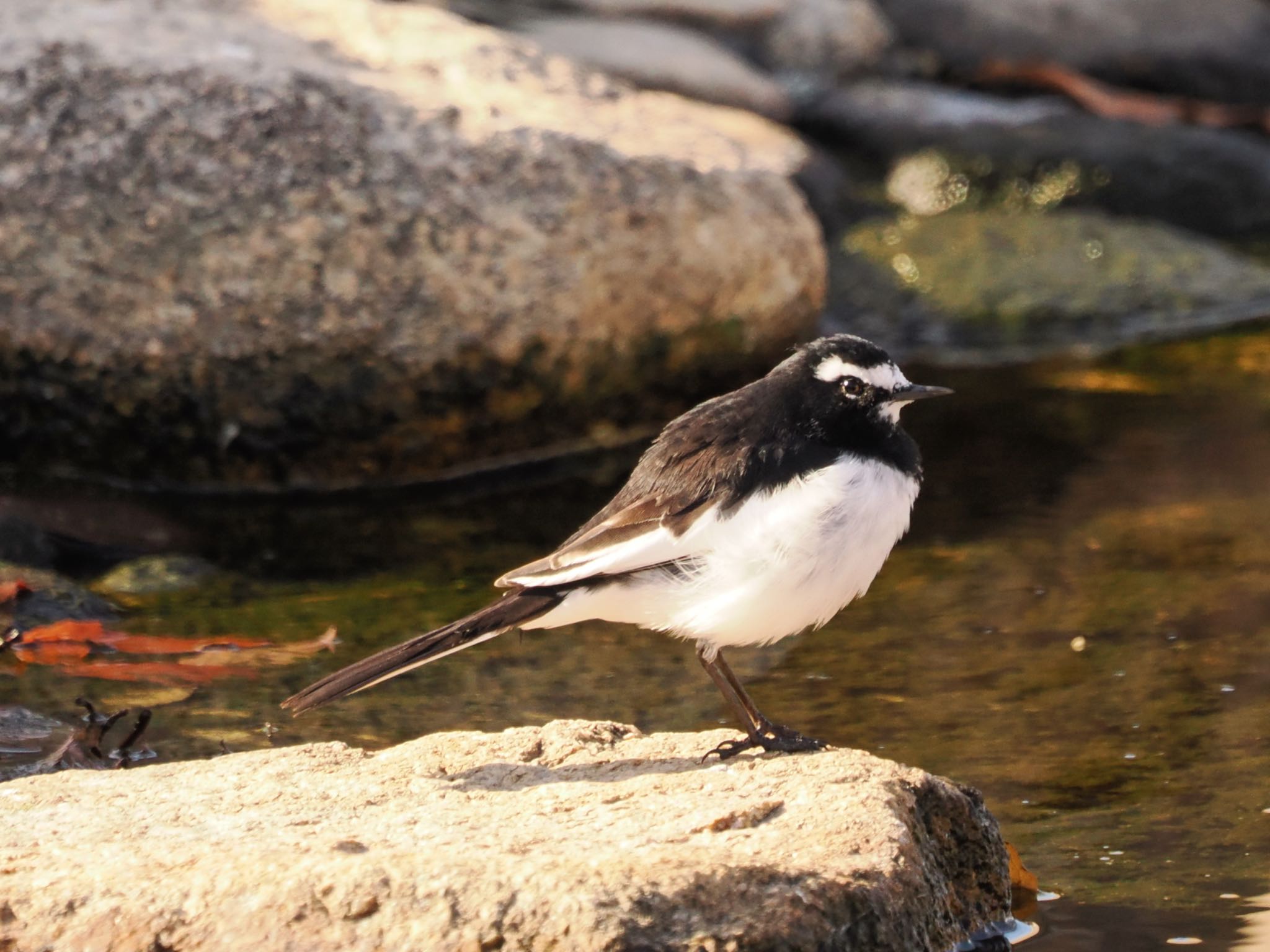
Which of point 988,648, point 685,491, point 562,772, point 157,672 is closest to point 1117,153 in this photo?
point 988,648

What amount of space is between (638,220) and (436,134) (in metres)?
0.83

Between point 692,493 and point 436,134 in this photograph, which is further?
point 436,134

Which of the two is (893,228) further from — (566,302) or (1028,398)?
(566,302)

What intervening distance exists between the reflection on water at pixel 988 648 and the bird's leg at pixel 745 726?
52 centimetres

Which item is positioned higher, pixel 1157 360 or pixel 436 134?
pixel 436 134

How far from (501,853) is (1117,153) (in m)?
8.87

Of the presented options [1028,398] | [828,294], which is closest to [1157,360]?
[1028,398]

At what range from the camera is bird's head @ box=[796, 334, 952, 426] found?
4.10 metres

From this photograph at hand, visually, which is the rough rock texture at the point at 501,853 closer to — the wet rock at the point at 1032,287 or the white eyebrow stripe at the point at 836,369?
the white eyebrow stripe at the point at 836,369

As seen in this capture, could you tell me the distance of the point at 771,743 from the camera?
404cm

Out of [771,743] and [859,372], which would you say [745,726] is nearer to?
[771,743]

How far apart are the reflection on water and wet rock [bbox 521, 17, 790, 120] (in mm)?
3973

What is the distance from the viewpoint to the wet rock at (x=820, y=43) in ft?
40.8

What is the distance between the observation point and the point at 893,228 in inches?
396
